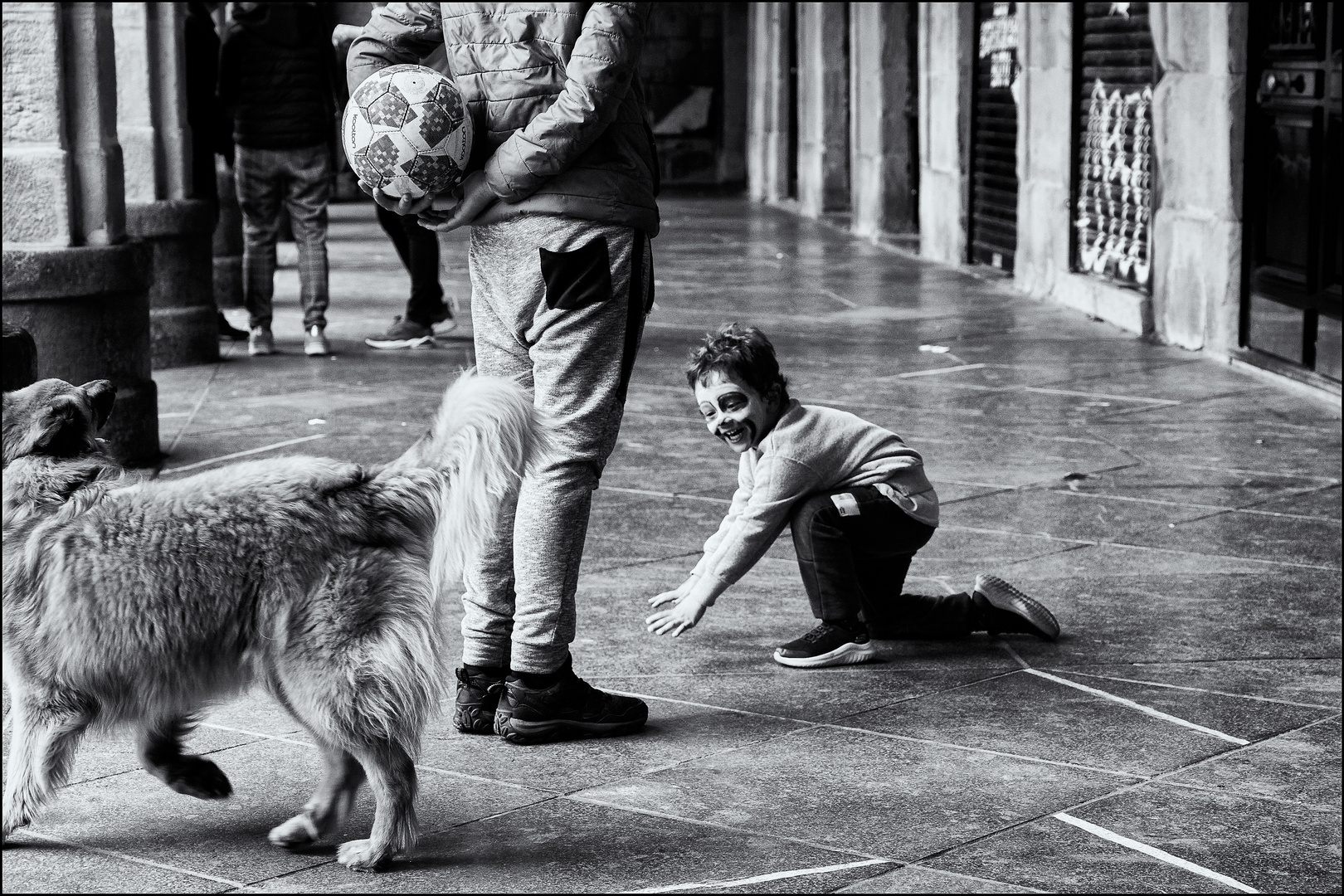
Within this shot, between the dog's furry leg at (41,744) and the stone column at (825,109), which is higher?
the stone column at (825,109)

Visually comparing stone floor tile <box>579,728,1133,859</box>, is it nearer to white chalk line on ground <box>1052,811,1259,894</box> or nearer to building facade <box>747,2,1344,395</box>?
white chalk line on ground <box>1052,811,1259,894</box>

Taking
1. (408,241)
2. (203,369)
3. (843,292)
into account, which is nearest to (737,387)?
(203,369)

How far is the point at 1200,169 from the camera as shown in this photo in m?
10.3

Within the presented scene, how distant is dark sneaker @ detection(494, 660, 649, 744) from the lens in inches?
163

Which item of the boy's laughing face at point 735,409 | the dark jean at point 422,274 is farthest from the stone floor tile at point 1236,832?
the dark jean at point 422,274

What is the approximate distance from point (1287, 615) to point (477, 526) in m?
2.89

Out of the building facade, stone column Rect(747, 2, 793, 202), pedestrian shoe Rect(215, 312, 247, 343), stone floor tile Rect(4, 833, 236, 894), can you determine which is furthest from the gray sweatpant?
stone column Rect(747, 2, 793, 202)

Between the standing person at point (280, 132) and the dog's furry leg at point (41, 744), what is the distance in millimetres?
7125

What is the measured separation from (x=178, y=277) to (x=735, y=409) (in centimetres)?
630

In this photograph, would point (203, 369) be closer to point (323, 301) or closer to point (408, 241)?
point (323, 301)

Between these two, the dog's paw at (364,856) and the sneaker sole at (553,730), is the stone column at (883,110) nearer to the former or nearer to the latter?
the sneaker sole at (553,730)

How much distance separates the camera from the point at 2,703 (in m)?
4.31

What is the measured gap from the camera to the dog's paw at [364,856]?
11.0ft

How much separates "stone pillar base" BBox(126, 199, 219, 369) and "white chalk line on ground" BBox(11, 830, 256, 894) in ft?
22.5
